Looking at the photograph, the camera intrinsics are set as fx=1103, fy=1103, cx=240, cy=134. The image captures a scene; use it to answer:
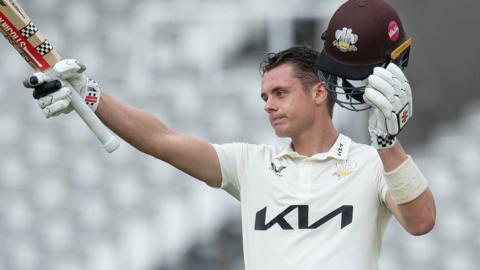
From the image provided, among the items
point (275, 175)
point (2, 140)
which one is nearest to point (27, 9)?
point (2, 140)

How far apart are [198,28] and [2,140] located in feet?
4.04

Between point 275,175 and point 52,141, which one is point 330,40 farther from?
point 52,141

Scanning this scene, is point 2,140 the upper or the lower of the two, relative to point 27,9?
lower

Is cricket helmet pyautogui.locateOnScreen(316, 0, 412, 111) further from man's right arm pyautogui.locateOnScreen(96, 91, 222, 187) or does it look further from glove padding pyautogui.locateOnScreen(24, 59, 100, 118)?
glove padding pyautogui.locateOnScreen(24, 59, 100, 118)

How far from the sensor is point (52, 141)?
19.4ft

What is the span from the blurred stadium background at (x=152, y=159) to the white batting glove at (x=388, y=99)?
251 cm

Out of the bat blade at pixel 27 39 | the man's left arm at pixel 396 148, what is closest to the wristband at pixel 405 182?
the man's left arm at pixel 396 148

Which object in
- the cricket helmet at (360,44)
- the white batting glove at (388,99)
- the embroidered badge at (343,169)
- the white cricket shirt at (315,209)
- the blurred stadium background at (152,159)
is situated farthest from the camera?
the blurred stadium background at (152,159)

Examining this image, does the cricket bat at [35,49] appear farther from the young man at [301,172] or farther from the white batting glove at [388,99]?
the white batting glove at [388,99]

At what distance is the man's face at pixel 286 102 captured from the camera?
362 cm

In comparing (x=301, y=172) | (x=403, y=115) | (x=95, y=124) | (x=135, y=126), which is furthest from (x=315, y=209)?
(x=95, y=124)

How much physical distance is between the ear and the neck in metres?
0.09

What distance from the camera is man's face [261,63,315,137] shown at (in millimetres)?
3623

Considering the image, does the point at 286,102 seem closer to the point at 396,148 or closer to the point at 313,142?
the point at 313,142
